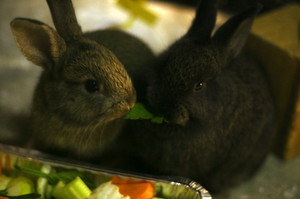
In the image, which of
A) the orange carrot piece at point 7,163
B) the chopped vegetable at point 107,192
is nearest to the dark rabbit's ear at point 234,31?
the chopped vegetable at point 107,192

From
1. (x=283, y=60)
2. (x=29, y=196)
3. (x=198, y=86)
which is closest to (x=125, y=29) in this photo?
(x=283, y=60)

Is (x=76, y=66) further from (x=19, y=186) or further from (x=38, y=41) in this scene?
(x=19, y=186)

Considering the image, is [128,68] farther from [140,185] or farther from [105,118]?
[140,185]

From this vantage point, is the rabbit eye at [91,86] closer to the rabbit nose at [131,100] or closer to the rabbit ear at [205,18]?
the rabbit nose at [131,100]

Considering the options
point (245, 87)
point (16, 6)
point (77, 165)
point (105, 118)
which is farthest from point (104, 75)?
point (16, 6)

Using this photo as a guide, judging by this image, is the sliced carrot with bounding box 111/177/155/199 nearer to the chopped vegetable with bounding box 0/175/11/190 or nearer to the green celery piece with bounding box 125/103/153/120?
the green celery piece with bounding box 125/103/153/120
